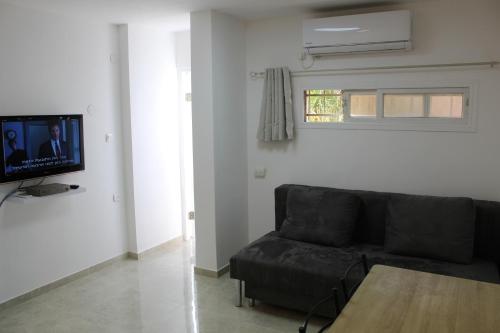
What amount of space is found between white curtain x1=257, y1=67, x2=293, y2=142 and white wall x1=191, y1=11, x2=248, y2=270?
0.31 meters

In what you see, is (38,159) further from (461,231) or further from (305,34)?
(461,231)

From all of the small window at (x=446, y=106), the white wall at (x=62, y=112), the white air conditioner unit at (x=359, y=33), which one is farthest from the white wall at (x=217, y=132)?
the small window at (x=446, y=106)

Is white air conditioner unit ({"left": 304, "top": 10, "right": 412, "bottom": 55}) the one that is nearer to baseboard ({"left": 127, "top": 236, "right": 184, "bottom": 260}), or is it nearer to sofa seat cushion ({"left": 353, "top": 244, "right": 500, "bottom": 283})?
sofa seat cushion ({"left": 353, "top": 244, "right": 500, "bottom": 283})

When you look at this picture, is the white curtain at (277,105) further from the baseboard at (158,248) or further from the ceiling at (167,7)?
the baseboard at (158,248)

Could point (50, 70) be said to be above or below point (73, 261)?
above

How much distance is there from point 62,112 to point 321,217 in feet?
8.38

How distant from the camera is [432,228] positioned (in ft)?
11.5

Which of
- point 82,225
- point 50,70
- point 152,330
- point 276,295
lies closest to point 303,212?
point 276,295

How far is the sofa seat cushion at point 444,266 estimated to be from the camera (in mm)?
3203

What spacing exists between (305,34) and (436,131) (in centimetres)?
144

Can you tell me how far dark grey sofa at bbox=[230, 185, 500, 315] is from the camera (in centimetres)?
339

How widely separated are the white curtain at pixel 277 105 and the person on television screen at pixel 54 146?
6.21ft

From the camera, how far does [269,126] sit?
4.53m

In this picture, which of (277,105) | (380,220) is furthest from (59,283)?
(380,220)
